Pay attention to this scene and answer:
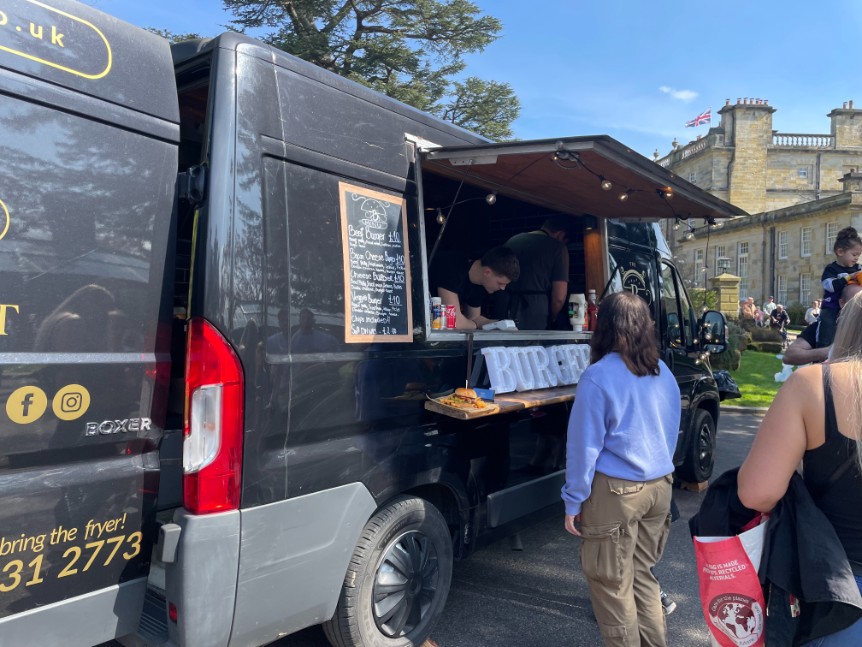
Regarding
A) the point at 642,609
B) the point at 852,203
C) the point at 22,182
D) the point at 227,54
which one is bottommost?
the point at 642,609

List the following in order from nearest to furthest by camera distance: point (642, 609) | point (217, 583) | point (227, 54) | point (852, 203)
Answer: point (217, 583), point (227, 54), point (642, 609), point (852, 203)

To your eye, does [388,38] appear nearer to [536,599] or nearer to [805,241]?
[536,599]

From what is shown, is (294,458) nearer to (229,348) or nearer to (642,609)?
(229,348)

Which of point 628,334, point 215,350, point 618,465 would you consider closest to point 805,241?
point 628,334

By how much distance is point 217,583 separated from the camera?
209cm

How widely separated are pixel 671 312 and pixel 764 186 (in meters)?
51.2

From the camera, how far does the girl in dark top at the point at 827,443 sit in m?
1.68

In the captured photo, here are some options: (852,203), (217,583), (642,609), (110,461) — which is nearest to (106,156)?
(110,461)

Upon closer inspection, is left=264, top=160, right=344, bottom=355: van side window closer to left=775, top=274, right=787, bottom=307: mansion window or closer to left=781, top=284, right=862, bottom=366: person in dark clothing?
left=781, top=284, right=862, bottom=366: person in dark clothing

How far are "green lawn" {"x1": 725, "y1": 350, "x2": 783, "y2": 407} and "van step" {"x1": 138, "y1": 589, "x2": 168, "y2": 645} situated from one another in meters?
11.0

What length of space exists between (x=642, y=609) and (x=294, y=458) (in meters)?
1.75

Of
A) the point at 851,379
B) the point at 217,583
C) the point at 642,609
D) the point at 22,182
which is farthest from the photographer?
the point at 642,609

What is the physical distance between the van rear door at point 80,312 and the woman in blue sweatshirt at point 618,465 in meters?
1.67

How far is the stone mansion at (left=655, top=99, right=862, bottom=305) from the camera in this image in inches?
1478
